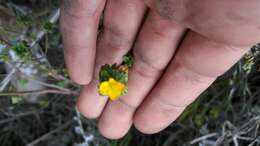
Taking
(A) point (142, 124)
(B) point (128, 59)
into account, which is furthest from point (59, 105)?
(B) point (128, 59)

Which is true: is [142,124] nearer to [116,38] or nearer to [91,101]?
[91,101]

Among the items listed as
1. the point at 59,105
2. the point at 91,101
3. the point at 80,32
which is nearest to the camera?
the point at 80,32

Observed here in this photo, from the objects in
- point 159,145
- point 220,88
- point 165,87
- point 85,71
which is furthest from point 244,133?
point 85,71

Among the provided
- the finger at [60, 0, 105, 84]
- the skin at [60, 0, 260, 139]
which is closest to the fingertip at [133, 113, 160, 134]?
the skin at [60, 0, 260, 139]

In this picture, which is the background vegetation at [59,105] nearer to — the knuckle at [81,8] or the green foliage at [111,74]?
the knuckle at [81,8]

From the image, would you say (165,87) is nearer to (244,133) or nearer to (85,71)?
(85,71)

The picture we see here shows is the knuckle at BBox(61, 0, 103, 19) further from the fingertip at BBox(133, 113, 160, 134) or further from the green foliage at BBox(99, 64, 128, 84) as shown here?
the fingertip at BBox(133, 113, 160, 134)
